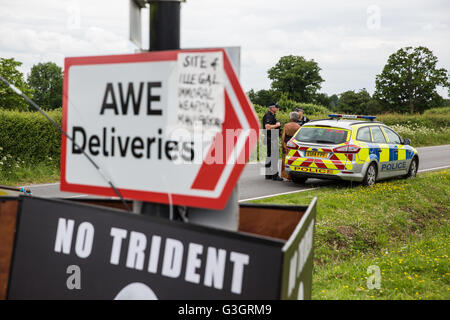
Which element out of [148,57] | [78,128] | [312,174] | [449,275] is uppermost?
[148,57]

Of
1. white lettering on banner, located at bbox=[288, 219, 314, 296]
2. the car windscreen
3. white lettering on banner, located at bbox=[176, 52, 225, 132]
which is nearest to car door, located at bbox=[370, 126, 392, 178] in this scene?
the car windscreen

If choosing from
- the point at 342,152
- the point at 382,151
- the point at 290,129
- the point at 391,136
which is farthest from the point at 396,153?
the point at 290,129

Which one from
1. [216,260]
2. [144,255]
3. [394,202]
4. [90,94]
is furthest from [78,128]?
[394,202]

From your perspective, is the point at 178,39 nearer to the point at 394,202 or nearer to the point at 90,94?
the point at 90,94

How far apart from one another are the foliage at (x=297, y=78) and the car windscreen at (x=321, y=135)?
235 ft

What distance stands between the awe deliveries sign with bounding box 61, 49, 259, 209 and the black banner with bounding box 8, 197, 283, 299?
0.49ft

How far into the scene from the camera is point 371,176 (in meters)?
A: 11.2

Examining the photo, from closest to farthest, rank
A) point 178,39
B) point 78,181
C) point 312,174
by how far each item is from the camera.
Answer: point 178,39
point 78,181
point 312,174

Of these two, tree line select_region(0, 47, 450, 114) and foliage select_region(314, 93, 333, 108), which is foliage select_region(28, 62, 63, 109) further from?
foliage select_region(314, 93, 333, 108)

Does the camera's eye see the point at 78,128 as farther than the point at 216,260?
Yes

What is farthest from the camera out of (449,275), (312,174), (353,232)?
(312,174)

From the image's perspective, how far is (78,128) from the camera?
233 cm

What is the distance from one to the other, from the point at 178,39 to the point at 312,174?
9.23m

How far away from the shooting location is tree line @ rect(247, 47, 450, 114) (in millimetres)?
77812
